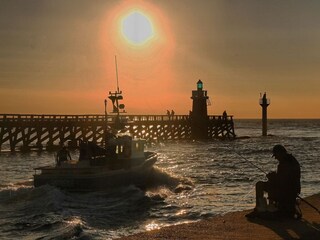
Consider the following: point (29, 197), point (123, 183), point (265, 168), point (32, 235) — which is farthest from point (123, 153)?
point (265, 168)

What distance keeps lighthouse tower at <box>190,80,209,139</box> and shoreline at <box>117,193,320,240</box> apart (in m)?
51.9

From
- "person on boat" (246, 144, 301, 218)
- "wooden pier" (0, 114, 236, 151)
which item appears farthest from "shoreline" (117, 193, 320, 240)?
"wooden pier" (0, 114, 236, 151)

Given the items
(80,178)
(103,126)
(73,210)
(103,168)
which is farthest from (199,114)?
(73,210)

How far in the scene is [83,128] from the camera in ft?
159

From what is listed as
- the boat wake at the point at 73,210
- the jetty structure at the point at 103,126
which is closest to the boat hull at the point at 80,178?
the boat wake at the point at 73,210

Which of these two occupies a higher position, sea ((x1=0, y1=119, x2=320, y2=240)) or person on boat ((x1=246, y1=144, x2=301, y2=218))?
person on boat ((x1=246, y1=144, x2=301, y2=218))

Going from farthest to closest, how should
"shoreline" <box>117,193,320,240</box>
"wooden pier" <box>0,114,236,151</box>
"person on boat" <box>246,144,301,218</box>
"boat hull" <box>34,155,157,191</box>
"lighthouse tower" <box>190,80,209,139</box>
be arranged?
"lighthouse tower" <box>190,80,209,139</box> < "wooden pier" <box>0,114,236,151</box> < "boat hull" <box>34,155,157,191</box> < "person on boat" <box>246,144,301,218</box> < "shoreline" <box>117,193,320,240</box>

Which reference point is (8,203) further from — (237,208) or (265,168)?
(265,168)

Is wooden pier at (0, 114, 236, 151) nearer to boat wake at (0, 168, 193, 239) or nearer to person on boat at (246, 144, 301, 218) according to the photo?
boat wake at (0, 168, 193, 239)

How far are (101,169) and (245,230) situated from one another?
9.30 meters

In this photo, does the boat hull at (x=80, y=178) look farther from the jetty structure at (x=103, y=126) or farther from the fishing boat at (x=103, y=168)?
the jetty structure at (x=103, y=126)

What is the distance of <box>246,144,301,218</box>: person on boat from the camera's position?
1005 cm

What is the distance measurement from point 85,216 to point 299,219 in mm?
6192

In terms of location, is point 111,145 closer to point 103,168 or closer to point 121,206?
point 103,168
